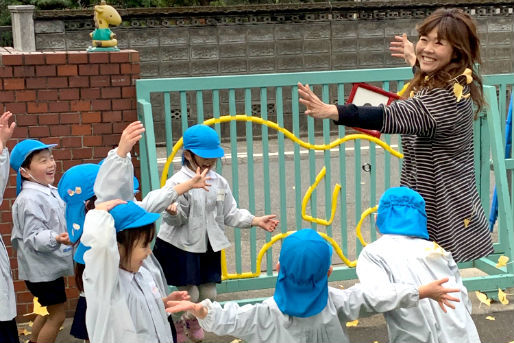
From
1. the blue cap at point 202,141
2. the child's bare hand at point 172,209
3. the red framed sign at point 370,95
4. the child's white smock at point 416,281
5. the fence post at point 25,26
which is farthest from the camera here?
the fence post at point 25,26

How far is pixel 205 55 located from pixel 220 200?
25.7 ft

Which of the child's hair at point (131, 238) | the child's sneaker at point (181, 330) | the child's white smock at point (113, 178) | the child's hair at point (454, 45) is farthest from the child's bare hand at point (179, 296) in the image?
the child's sneaker at point (181, 330)

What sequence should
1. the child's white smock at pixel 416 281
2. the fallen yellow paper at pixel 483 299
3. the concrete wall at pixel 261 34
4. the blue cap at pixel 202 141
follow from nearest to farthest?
the child's white smock at pixel 416 281
the blue cap at pixel 202 141
the fallen yellow paper at pixel 483 299
the concrete wall at pixel 261 34

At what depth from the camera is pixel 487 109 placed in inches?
219

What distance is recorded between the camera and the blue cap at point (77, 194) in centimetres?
400

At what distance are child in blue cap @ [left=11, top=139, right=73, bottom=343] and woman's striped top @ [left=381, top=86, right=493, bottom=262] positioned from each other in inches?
74.5

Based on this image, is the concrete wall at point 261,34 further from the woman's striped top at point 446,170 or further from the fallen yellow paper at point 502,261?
the woman's striped top at point 446,170

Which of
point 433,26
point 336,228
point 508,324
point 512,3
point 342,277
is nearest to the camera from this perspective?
point 433,26

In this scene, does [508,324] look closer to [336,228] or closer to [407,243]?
[407,243]

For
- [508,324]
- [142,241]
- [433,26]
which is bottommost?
[508,324]

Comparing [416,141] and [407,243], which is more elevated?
[416,141]

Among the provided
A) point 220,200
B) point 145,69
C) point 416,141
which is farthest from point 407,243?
point 145,69

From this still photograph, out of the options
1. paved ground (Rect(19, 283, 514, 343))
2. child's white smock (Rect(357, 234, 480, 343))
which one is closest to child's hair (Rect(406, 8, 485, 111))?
child's white smock (Rect(357, 234, 480, 343))

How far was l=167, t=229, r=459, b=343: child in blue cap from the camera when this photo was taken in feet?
10.5
